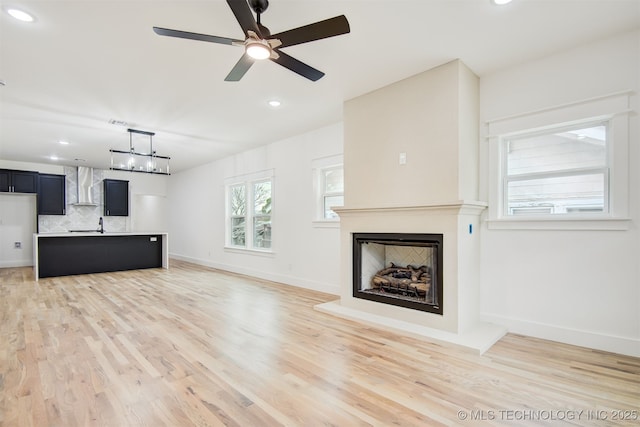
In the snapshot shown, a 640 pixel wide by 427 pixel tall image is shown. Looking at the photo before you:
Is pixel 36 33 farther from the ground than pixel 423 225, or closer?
farther from the ground

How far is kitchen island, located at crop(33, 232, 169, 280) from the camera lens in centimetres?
644

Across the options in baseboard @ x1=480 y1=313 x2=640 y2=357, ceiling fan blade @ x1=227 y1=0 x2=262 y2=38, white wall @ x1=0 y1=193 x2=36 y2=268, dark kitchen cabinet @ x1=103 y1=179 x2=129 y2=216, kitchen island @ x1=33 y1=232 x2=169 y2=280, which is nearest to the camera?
ceiling fan blade @ x1=227 y1=0 x2=262 y2=38

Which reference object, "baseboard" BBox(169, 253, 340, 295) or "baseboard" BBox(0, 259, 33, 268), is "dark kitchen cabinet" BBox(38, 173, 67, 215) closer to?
"baseboard" BBox(0, 259, 33, 268)

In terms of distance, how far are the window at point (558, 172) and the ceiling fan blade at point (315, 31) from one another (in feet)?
7.65

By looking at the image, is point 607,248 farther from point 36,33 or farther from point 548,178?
point 36,33

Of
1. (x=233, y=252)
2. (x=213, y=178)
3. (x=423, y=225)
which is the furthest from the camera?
(x=213, y=178)

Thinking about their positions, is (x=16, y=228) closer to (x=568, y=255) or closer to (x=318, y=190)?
(x=318, y=190)

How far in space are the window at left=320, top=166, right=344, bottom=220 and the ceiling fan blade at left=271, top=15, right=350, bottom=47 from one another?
9.95 ft

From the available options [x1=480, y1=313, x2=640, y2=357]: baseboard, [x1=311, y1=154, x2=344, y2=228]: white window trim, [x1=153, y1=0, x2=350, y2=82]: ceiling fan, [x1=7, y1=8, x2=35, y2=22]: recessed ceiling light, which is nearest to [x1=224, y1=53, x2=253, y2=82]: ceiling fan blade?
[x1=153, y1=0, x2=350, y2=82]: ceiling fan

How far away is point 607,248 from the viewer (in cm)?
274

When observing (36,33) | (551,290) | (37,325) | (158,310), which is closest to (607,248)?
(551,290)

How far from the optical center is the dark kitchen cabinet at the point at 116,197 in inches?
358

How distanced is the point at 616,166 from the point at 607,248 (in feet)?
2.35

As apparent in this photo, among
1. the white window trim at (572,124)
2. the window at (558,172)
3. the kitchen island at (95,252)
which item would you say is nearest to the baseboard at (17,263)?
the kitchen island at (95,252)
